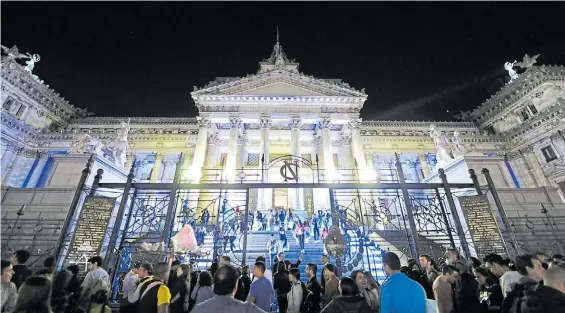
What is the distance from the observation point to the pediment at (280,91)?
2541 centimetres

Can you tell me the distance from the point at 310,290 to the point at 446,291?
2.37 meters

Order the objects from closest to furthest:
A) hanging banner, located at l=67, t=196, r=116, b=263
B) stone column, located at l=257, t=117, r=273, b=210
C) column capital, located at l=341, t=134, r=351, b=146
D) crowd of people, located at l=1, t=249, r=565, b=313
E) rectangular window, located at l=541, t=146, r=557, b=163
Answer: crowd of people, located at l=1, t=249, r=565, b=313 → hanging banner, located at l=67, t=196, r=116, b=263 → stone column, located at l=257, t=117, r=273, b=210 → rectangular window, located at l=541, t=146, r=557, b=163 → column capital, located at l=341, t=134, r=351, b=146

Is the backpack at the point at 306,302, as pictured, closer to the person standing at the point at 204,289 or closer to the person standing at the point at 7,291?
the person standing at the point at 204,289

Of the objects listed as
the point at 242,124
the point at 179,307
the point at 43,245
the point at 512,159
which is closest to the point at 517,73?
the point at 512,159

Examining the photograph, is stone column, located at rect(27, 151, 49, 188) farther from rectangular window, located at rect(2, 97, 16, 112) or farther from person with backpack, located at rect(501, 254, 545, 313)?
person with backpack, located at rect(501, 254, 545, 313)

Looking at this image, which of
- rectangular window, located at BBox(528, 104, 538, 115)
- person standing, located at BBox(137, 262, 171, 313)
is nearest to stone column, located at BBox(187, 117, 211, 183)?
person standing, located at BBox(137, 262, 171, 313)

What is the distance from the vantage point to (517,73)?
2867 centimetres

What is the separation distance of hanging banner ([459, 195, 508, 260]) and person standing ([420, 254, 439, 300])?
2412 millimetres

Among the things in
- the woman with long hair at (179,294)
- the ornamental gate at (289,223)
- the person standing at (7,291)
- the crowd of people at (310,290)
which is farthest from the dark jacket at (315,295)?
the person standing at (7,291)

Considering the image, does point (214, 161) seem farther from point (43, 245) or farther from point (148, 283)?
point (148, 283)

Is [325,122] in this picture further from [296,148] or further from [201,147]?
[201,147]

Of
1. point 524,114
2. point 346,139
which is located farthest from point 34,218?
point 524,114

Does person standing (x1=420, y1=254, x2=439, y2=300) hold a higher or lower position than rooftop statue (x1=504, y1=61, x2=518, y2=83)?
lower

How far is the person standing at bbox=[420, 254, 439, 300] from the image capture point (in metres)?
5.15
